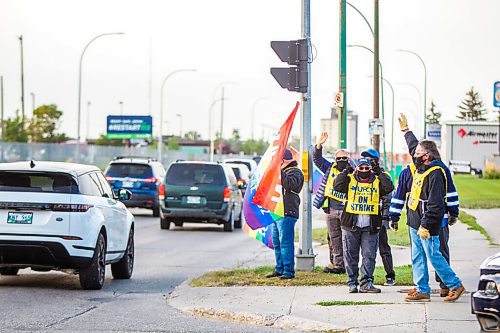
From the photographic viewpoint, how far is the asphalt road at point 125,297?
35.3 feet

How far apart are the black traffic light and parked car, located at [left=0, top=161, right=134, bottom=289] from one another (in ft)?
10.6

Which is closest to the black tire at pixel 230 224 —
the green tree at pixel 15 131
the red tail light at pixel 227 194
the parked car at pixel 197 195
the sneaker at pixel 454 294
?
the parked car at pixel 197 195

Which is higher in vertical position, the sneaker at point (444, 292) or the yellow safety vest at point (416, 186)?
the yellow safety vest at point (416, 186)

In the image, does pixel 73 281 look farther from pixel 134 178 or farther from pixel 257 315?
pixel 134 178

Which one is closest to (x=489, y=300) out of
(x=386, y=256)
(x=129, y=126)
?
(x=386, y=256)

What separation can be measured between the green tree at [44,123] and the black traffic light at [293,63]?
93332 mm

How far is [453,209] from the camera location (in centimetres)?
1177

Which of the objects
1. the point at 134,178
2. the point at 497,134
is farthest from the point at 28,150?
the point at 497,134

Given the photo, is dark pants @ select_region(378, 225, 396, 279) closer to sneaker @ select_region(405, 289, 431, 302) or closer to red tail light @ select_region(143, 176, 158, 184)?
sneaker @ select_region(405, 289, 431, 302)

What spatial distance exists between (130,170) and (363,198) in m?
20.5

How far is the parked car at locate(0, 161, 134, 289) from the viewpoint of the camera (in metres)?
13.3

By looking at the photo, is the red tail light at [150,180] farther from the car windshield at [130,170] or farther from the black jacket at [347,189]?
the black jacket at [347,189]

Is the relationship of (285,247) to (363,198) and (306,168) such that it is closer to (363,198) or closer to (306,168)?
→ (306,168)

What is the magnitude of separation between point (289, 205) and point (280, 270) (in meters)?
0.96
